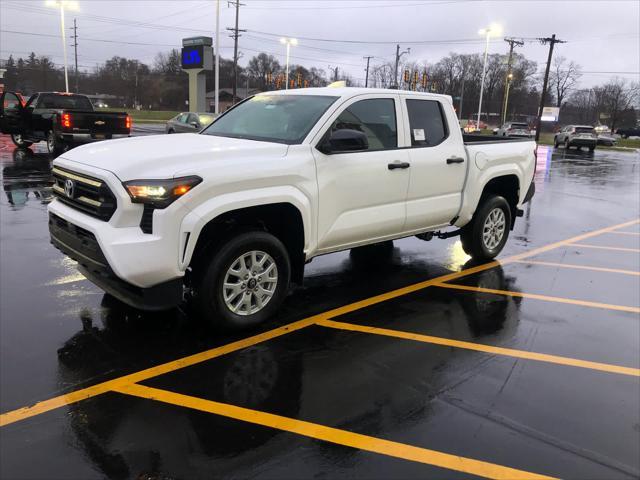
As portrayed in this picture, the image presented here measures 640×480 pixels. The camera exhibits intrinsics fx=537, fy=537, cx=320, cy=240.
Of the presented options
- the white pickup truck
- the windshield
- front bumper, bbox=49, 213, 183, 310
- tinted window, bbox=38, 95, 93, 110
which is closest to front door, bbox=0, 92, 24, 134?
tinted window, bbox=38, 95, 93, 110

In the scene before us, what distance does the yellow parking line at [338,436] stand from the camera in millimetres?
2902

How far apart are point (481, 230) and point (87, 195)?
468 cm

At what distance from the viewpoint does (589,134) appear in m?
36.8

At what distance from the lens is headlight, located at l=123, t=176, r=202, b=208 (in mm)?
3809

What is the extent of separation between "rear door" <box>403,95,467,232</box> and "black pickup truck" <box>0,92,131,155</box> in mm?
11646

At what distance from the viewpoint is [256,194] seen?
4266 millimetres

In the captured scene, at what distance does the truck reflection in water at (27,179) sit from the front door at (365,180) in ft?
21.6

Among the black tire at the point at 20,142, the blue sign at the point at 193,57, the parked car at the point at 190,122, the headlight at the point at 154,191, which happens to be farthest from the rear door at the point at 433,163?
the blue sign at the point at 193,57

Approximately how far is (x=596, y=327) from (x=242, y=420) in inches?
139

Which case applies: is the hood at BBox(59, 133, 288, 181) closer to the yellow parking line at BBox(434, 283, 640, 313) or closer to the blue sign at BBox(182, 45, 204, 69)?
the yellow parking line at BBox(434, 283, 640, 313)

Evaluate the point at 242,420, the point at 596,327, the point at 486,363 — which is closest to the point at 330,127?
the point at 486,363

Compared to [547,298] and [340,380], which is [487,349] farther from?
[547,298]

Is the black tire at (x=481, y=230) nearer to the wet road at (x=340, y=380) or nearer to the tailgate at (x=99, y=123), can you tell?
the wet road at (x=340, y=380)

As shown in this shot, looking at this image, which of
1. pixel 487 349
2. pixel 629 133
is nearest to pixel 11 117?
pixel 487 349
